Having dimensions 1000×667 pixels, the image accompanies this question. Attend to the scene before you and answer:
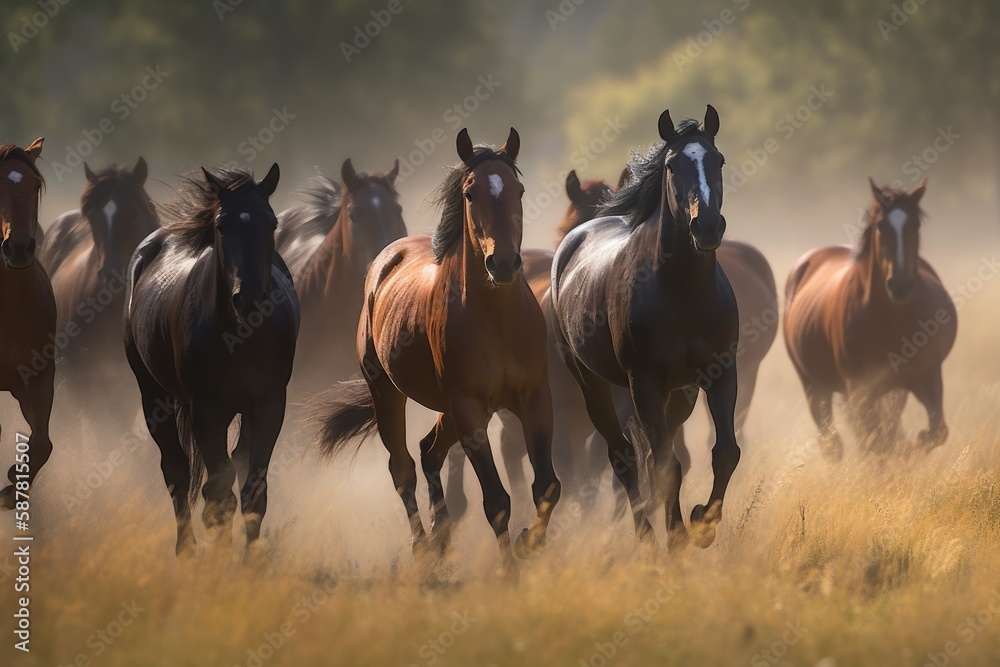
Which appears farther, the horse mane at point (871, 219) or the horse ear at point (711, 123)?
the horse mane at point (871, 219)

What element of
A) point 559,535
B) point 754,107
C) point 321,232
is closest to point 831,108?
point 754,107

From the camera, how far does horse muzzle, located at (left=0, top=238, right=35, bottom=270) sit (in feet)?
22.9

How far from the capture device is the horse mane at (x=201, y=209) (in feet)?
23.1

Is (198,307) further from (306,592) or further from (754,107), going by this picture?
(754,107)

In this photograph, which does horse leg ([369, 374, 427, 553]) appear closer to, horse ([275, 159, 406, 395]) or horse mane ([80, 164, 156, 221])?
horse ([275, 159, 406, 395])

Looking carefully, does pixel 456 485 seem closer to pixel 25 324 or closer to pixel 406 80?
pixel 25 324

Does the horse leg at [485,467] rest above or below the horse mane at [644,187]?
below

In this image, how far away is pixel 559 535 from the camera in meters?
7.32

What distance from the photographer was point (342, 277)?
33.0 feet

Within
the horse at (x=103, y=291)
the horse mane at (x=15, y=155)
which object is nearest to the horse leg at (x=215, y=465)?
the horse mane at (x=15, y=155)

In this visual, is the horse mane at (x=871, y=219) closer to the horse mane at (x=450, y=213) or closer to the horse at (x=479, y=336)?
the horse at (x=479, y=336)

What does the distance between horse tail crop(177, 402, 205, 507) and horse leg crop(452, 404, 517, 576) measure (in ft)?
5.64

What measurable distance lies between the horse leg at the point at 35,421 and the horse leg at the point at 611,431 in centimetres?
327

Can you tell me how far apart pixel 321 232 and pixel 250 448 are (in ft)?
14.1
